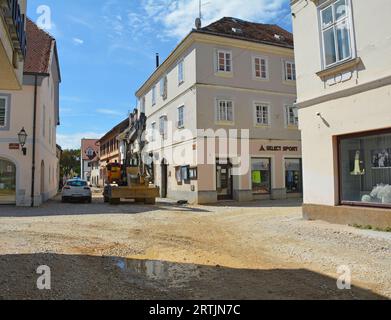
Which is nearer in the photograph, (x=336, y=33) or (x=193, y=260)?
(x=193, y=260)

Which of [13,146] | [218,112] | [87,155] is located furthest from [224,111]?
[87,155]

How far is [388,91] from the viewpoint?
29.0 feet

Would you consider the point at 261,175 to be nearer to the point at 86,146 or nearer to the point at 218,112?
the point at 218,112

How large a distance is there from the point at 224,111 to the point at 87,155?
52378 mm

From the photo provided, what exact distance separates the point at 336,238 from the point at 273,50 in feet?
54.0

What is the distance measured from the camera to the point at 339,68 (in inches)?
400

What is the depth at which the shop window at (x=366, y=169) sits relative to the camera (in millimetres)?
9398

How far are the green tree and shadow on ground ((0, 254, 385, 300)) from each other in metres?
64.2

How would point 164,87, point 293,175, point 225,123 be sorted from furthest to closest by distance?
point 164,87, point 293,175, point 225,123

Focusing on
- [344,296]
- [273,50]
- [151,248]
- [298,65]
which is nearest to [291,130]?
[273,50]

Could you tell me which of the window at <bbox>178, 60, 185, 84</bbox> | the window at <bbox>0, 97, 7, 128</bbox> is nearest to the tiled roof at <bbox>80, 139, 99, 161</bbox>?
the window at <bbox>178, 60, 185, 84</bbox>

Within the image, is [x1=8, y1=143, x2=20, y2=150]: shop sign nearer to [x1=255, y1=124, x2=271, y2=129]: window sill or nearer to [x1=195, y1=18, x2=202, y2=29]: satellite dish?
[x1=195, y1=18, x2=202, y2=29]: satellite dish

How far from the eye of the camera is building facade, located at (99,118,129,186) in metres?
40.7

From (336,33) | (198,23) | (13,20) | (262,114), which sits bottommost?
(13,20)
